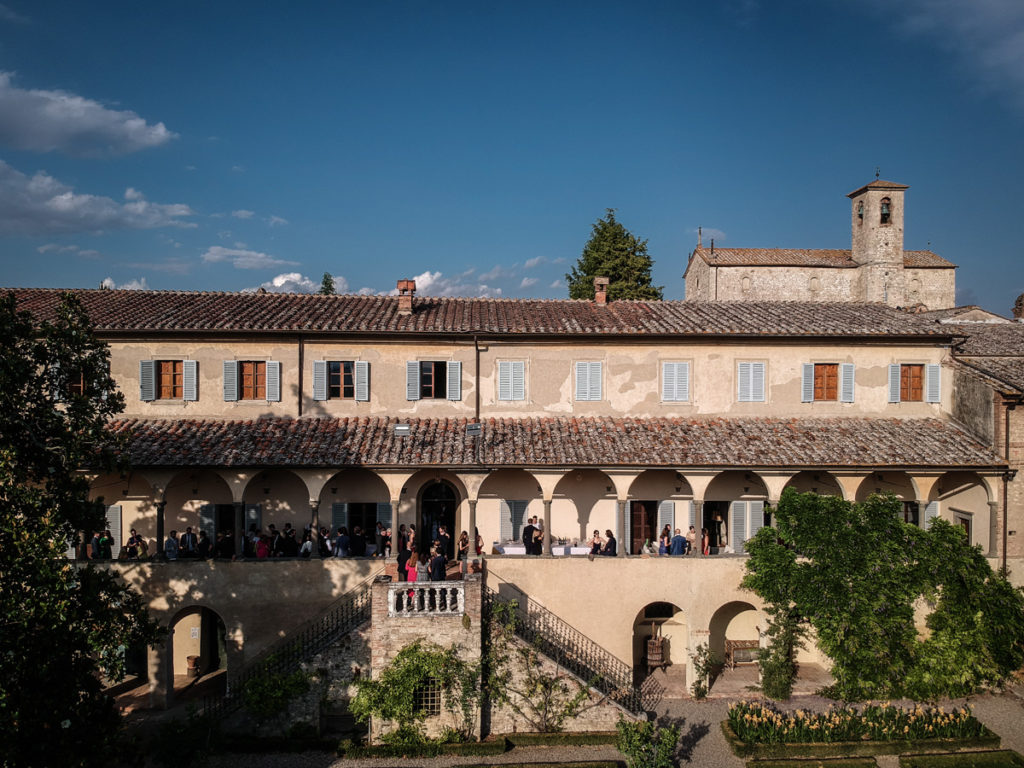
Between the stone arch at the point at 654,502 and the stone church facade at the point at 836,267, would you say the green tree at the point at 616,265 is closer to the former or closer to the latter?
the stone church facade at the point at 836,267

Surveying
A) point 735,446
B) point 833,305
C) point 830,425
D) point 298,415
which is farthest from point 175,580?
point 833,305

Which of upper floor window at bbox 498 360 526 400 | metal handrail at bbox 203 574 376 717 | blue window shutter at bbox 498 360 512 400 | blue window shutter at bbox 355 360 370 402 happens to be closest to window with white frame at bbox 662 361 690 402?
upper floor window at bbox 498 360 526 400

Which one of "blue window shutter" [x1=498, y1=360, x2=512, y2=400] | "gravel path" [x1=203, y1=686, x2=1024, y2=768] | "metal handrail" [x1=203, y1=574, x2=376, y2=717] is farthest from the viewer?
"blue window shutter" [x1=498, y1=360, x2=512, y2=400]

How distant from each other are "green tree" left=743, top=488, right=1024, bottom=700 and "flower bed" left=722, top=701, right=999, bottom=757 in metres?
0.79

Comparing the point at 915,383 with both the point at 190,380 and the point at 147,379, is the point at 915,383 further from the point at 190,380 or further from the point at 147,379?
the point at 147,379

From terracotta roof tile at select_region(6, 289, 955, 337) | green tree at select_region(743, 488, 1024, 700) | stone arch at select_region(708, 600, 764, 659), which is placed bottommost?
stone arch at select_region(708, 600, 764, 659)

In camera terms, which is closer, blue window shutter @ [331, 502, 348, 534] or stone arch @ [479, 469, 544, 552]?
blue window shutter @ [331, 502, 348, 534]

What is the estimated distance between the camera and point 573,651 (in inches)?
848

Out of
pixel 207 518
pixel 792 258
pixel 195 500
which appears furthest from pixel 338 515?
pixel 792 258

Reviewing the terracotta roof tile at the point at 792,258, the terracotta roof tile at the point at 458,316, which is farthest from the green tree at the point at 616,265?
the terracotta roof tile at the point at 458,316

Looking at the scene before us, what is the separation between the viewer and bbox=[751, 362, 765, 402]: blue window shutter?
2522cm

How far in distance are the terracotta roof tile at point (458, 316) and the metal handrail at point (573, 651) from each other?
895 cm

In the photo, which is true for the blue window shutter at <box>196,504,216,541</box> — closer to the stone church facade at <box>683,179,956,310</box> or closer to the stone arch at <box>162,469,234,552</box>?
the stone arch at <box>162,469,234,552</box>

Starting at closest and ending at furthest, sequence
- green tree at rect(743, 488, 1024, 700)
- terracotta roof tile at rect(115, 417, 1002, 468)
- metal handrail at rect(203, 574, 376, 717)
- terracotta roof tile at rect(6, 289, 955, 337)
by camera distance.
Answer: metal handrail at rect(203, 574, 376, 717), green tree at rect(743, 488, 1024, 700), terracotta roof tile at rect(115, 417, 1002, 468), terracotta roof tile at rect(6, 289, 955, 337)
